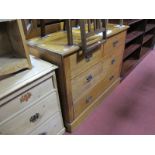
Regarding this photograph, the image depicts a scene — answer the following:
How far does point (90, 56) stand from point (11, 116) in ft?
2.76

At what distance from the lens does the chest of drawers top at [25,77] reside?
945mm

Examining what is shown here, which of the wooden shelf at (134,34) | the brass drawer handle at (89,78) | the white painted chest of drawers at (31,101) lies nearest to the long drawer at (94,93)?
the brass drawer handle at (89,78)

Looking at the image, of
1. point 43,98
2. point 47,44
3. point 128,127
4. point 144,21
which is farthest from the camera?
point 144,21

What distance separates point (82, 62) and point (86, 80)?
0.23 metres

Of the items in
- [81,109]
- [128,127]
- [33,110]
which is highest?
[33,110]

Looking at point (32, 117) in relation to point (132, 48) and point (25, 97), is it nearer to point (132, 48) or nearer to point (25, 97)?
point (25, 97)

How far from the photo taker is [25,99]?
41.6 inches

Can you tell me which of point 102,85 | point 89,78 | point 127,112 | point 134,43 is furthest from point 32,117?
point 134,43

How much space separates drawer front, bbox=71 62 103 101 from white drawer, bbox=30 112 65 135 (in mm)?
247

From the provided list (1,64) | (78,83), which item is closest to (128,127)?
(78,83)

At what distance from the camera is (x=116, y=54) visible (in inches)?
75.6

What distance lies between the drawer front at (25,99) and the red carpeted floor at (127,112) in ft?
2.18

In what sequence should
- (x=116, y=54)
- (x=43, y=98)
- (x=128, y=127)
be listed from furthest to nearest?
(x=116, y=54), (x=128, y=127), (x=43, y=98)
